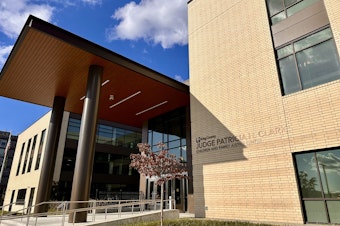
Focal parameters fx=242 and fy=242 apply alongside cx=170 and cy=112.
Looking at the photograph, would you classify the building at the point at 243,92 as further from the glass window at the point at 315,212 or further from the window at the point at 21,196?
the window at the point at 21,196

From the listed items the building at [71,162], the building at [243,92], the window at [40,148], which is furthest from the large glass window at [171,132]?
the window at [40,148]

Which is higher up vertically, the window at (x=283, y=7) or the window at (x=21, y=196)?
the window at (x=283, y=7)

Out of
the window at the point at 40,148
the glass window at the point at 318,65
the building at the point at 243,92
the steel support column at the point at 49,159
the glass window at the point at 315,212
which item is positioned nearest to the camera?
the glass window at the point at 315,212

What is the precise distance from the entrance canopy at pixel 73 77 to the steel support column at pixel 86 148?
45.4 inches

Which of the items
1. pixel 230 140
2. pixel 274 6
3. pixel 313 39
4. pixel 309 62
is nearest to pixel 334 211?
pixel 230 140

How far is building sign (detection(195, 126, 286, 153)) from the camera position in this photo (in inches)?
419

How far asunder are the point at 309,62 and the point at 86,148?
10.7 m

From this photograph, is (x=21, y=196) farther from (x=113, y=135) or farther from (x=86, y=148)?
(x=86, y=148)

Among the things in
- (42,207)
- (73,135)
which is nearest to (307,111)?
(42,207)

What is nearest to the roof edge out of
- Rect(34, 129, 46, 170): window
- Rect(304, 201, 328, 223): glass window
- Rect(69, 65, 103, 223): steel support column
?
Rect(69, 65, 103, 223): steel support column

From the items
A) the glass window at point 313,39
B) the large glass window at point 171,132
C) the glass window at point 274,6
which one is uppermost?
the glass window at point 274,6

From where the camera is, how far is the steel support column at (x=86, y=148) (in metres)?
10.8

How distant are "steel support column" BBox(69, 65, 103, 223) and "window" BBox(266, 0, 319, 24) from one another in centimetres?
934

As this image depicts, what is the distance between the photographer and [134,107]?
63.9 feet
